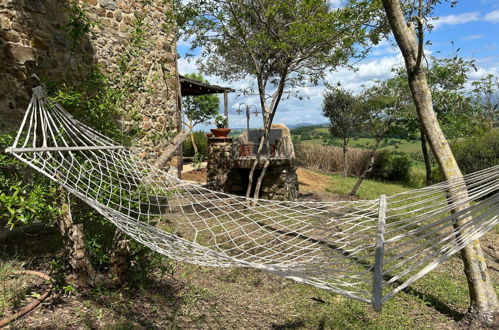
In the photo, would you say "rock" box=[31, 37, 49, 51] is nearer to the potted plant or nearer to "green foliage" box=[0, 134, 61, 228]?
"green foliage" box=[0, 134, 61, 228]

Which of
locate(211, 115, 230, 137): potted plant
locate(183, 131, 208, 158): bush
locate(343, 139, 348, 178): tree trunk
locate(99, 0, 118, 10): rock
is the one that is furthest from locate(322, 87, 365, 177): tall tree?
locate(99, 0, 118, 10): rock

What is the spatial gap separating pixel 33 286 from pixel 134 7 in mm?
3514

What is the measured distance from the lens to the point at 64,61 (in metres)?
3.14

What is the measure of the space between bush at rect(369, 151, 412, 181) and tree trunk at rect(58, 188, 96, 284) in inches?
336

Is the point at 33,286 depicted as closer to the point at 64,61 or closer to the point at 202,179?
the point at 64,61

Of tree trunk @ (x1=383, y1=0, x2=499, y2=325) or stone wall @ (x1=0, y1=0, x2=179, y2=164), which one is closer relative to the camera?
tree trunk @ (x1=383, y1=0, x2=499, y2=325)

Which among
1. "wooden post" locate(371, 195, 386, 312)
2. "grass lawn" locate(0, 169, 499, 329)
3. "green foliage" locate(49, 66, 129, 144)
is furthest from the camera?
"green foliage" locate(49, 66, 129, 144)

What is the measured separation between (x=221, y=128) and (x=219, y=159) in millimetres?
485

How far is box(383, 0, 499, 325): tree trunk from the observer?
83.7 inches

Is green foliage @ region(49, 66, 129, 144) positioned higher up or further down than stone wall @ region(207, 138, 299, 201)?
higher up

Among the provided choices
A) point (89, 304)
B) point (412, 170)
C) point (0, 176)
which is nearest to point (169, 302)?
point (89, 304)

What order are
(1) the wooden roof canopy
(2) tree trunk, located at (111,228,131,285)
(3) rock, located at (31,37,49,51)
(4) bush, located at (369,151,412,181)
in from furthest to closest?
(4) bush, located at (369,151,412,181) → (1) the wooden roof canopy → (3) rock, located at (31,37,49,51) → (2) tree trunk, located at (111,228,131,285)

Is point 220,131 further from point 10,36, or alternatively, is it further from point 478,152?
point 478,152

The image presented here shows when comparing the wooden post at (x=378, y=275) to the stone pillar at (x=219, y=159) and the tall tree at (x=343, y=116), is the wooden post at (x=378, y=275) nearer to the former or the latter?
the stone pillar at (x=219, y=159)
